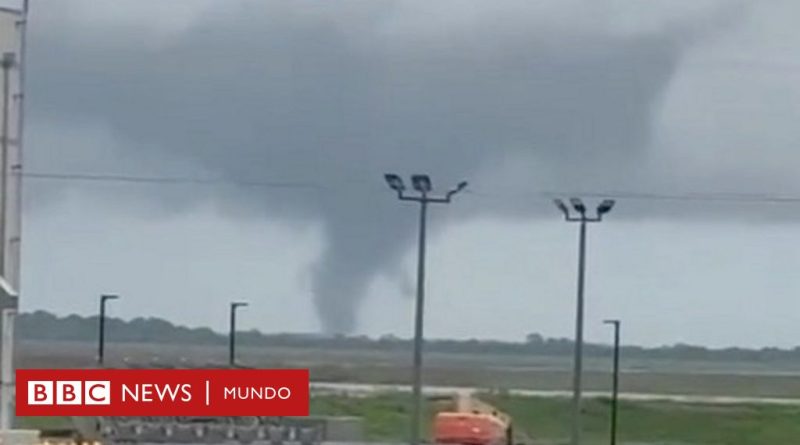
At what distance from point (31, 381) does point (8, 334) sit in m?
1.55

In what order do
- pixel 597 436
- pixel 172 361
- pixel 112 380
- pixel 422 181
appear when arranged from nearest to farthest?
pixel 112 380 → pixel 172 361 → pixel 422 181 → pixel 597 436

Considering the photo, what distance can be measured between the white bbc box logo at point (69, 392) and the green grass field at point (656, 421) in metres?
4.47

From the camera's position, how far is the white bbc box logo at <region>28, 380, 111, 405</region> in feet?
31.4

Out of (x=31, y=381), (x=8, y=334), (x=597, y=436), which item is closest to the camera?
(x=8, y=334)

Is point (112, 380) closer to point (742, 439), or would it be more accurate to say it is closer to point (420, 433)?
point (420, 433)

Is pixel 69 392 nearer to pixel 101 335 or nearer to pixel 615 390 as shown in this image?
pixel 101 335

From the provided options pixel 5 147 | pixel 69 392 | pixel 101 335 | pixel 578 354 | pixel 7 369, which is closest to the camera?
pixel 5 147

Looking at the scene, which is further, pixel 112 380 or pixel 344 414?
pixel 344 414

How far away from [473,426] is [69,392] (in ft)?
17.8

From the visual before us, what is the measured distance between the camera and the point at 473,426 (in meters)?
14.9

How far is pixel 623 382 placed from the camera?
16484 millimetres

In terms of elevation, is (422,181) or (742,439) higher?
(422,181)

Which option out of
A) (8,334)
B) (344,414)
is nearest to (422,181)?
(344,414)

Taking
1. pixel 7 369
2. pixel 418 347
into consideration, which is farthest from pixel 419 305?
pixel 7 369
